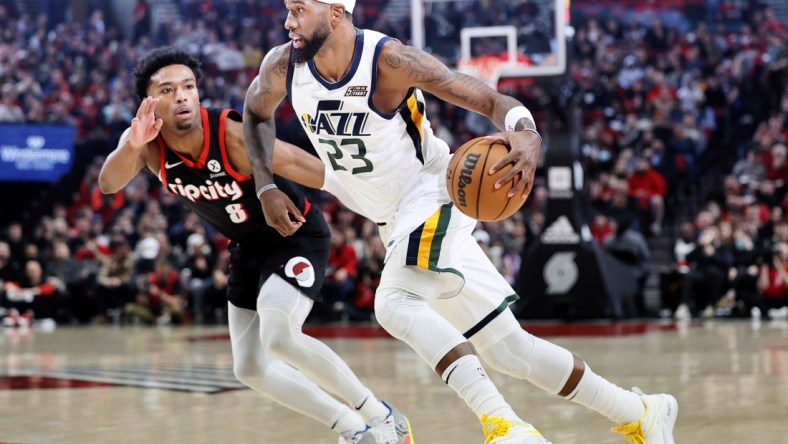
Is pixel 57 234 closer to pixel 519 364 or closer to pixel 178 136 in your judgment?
pixel 178 136

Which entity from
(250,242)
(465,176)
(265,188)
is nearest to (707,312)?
(250,242)

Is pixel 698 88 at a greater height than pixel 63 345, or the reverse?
pixel 698 88

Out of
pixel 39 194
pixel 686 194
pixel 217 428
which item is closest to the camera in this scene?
pixel 217 428

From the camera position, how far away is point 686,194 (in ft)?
54.7

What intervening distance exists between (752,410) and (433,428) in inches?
66.9

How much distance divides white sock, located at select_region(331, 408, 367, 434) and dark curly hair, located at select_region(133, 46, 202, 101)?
72.4 inches

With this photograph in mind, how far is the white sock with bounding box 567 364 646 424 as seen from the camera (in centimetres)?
420

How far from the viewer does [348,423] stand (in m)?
4.68

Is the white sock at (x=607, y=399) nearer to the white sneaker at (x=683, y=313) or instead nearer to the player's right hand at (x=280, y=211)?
the player's right hand at (x=280, y=211)

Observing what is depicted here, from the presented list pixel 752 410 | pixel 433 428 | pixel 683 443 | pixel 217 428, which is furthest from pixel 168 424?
pixel 752 410

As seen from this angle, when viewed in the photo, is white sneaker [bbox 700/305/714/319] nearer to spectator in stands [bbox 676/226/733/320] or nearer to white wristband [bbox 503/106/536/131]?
spectator in stands [bbox 676/226/733/320]

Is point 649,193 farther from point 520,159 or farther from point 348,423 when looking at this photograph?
point 520,159

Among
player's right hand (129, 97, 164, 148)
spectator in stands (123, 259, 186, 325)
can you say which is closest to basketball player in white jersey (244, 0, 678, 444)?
player's right hand (129, 97, 164, 148)

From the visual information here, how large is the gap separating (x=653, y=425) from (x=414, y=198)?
132 cm
